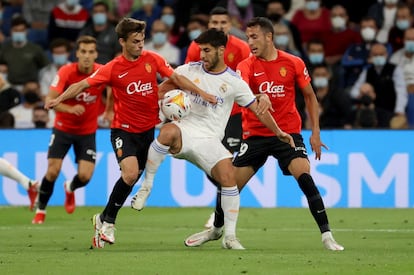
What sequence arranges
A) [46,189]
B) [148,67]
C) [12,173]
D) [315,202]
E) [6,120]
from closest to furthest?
1. [315,202]
2. [148,67]
3. [46,189]
4. [12,173]
5. [6,120]

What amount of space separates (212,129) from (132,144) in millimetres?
1041

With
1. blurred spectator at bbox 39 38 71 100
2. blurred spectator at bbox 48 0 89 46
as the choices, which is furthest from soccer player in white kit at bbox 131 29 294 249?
blurred spectator at bbox 48 0 89 46

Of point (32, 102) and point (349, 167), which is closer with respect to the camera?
point (349, 167)

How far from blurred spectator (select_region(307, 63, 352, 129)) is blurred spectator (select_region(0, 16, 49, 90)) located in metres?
4.80

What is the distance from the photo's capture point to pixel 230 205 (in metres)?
11.9

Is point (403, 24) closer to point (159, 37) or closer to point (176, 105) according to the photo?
point (159, 37)

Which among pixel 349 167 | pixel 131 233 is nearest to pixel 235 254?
pixel 131 233

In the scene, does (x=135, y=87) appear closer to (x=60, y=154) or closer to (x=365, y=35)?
(x=60, y=154)

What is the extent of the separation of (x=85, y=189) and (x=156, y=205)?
1.11 m

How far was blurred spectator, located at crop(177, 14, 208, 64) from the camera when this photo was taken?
68.8 ft

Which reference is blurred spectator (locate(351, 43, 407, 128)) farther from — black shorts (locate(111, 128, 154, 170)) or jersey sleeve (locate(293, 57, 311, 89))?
jersey sleeve (locate(293, 57, 311, 89))

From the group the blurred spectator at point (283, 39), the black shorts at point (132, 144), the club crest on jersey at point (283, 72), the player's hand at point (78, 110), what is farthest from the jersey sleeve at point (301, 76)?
the blurred spectator at point (283, 39)

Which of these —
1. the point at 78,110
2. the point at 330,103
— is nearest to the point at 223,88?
the point at 78,110

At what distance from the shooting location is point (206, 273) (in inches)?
386
